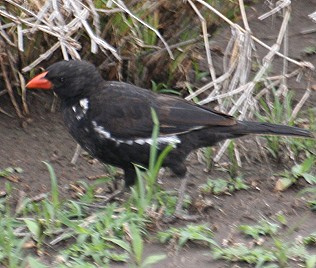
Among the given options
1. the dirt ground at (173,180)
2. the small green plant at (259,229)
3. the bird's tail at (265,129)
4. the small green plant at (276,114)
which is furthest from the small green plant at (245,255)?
the small green plant at (276,114)

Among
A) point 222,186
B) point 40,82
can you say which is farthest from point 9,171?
point 222,186

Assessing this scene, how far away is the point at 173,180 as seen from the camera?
20.5 ft

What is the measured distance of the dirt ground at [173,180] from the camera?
5.41 metres

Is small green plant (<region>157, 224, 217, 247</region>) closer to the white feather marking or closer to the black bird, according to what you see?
the black bird

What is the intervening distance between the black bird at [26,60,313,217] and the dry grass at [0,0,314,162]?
0.24m

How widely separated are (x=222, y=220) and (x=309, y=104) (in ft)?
6.08

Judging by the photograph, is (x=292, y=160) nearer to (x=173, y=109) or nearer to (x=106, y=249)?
(x=173, y=109)

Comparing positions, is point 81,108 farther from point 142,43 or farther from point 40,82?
point 142,43

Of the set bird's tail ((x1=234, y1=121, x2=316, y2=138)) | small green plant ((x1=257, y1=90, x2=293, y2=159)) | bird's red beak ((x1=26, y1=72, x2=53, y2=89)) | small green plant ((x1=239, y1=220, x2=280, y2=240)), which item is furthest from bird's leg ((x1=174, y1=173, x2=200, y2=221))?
bird's red beak ((x1=26, y1=72, x2=53, y2=89))

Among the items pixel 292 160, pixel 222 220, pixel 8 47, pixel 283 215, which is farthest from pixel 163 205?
pixel 8 47

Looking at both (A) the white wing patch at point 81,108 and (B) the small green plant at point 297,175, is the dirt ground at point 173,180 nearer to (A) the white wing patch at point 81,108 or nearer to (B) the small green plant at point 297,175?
(B) the small green plant at point 297,175

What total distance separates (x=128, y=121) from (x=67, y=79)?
47cm

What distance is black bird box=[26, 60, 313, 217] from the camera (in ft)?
18.5

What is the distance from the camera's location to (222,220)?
5586 millimetres
